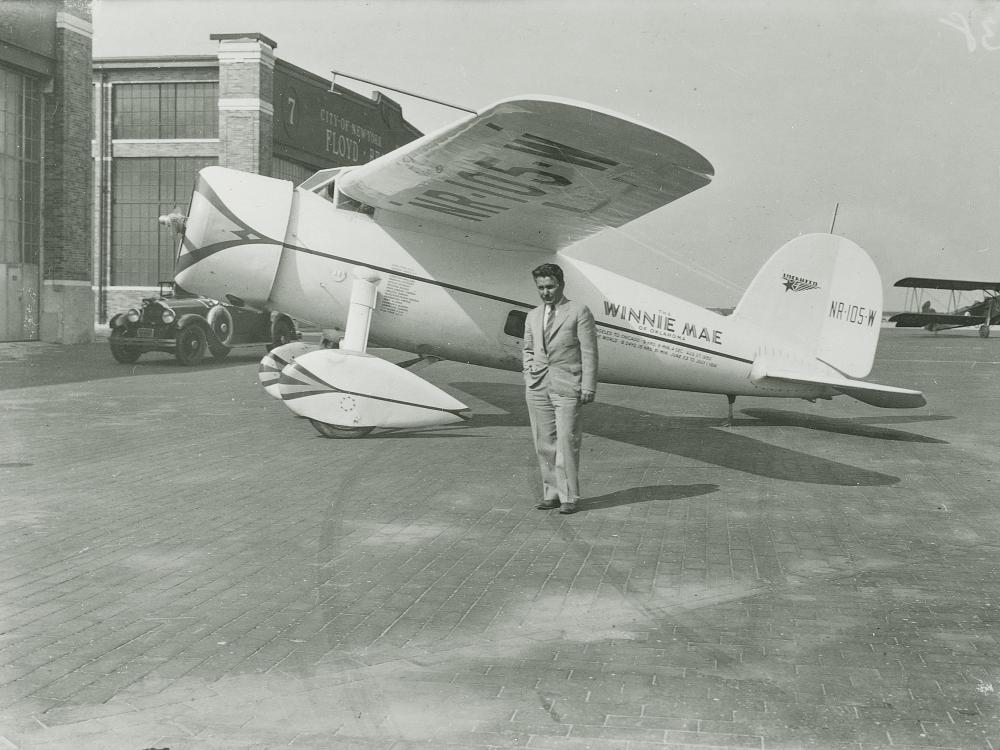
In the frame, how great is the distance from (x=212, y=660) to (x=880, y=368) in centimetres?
2286

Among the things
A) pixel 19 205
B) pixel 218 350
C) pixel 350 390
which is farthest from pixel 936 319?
pixel 350 390

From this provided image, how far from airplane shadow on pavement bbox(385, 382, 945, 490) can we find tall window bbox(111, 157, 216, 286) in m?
25.3

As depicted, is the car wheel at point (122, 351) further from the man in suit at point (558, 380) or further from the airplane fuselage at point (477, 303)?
the man in suit at point (558, 380)

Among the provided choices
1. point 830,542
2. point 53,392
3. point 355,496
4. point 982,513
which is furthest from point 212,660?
point 53,392

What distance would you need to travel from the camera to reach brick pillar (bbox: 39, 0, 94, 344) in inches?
1082

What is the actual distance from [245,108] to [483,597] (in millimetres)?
29856

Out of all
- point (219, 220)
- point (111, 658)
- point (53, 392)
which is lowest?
point (53, 392)

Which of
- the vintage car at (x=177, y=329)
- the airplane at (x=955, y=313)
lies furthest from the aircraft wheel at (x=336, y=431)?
the airplane at (x=955, y=313)

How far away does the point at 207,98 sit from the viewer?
36.5 m

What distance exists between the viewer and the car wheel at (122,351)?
64.6ft

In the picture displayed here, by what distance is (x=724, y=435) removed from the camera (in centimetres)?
1127

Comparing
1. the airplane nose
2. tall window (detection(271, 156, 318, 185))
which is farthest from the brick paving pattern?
tall window (detection(271, 156, 318, 185))

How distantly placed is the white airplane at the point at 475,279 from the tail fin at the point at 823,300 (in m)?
0.02

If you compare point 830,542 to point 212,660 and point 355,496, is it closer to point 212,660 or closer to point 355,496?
point 355,496
